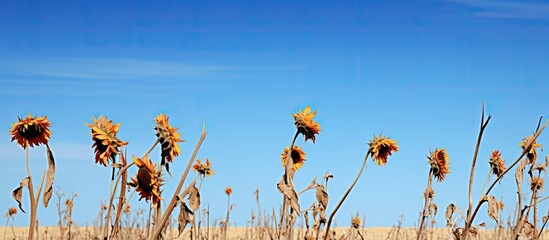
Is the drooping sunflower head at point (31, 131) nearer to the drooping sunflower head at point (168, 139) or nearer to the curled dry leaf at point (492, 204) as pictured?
the drooping sunflower head at point (168, 139)

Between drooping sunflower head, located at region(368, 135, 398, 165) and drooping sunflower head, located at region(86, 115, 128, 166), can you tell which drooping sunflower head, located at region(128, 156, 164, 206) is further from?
drooping sunflower head, located at region(368, 135, 398, 165)

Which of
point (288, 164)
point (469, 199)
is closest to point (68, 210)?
point (288, 164)

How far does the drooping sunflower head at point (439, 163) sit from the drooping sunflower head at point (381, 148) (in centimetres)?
19

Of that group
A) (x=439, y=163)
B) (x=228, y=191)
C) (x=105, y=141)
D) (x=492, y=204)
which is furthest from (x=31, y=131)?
(x=228, y=191)

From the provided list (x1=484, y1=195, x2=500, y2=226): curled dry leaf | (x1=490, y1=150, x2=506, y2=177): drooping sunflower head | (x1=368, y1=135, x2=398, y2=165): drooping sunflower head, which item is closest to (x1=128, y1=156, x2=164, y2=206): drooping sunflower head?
(x1=484, y1=195, x2=500, y2=226): curled dry leaf

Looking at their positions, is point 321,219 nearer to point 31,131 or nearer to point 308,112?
point 308,112

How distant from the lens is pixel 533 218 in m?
3.29

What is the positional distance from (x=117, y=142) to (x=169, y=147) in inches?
6.6

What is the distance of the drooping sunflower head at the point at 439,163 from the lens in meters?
3.34

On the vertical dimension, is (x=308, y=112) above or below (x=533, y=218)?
above

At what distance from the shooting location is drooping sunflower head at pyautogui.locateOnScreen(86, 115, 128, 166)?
1886 millimetres

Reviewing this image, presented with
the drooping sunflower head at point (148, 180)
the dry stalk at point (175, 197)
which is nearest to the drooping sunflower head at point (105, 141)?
the drooping sunflower head at point (148, 180)

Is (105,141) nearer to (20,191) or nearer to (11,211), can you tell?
(20,191)

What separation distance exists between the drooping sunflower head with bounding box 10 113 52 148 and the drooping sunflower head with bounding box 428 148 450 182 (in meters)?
1.79
